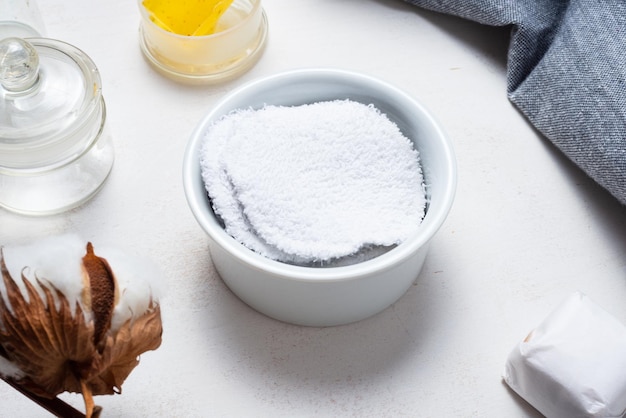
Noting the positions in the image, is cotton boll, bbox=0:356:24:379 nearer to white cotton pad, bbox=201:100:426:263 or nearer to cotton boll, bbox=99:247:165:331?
cotton boll, bbox=99:247:165:331

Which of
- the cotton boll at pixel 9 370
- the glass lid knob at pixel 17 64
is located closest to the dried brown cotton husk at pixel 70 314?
the cotton boll at pixel 9 370

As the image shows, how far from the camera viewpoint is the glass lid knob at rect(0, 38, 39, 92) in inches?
23.0

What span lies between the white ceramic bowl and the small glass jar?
0.32 feet

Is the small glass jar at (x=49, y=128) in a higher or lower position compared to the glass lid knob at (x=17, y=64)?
lower

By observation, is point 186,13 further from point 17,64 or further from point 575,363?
point 575,363

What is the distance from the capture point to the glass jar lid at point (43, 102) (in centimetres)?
59

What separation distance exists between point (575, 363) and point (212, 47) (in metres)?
0.39

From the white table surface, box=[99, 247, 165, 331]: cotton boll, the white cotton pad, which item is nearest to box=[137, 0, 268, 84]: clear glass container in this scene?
the white table surface

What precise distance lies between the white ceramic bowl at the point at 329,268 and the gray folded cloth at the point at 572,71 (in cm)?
14

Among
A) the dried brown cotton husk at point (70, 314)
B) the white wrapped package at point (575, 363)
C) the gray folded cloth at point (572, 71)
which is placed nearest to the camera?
the dried brown cotton husk at point (70, 314)

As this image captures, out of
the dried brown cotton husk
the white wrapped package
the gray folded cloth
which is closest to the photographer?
the dried brown cotton husk

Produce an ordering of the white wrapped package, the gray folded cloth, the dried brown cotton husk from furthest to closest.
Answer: the gray folded cloth → the white wrapped package → the dried brown cotton husk

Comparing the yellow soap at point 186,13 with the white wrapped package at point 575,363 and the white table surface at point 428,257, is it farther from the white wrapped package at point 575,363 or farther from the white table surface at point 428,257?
the white wrapped package at point 575,363

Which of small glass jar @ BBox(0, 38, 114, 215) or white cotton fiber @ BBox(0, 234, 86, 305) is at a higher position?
white cotton fiber @ BBox(0, 234, 86, 305)
